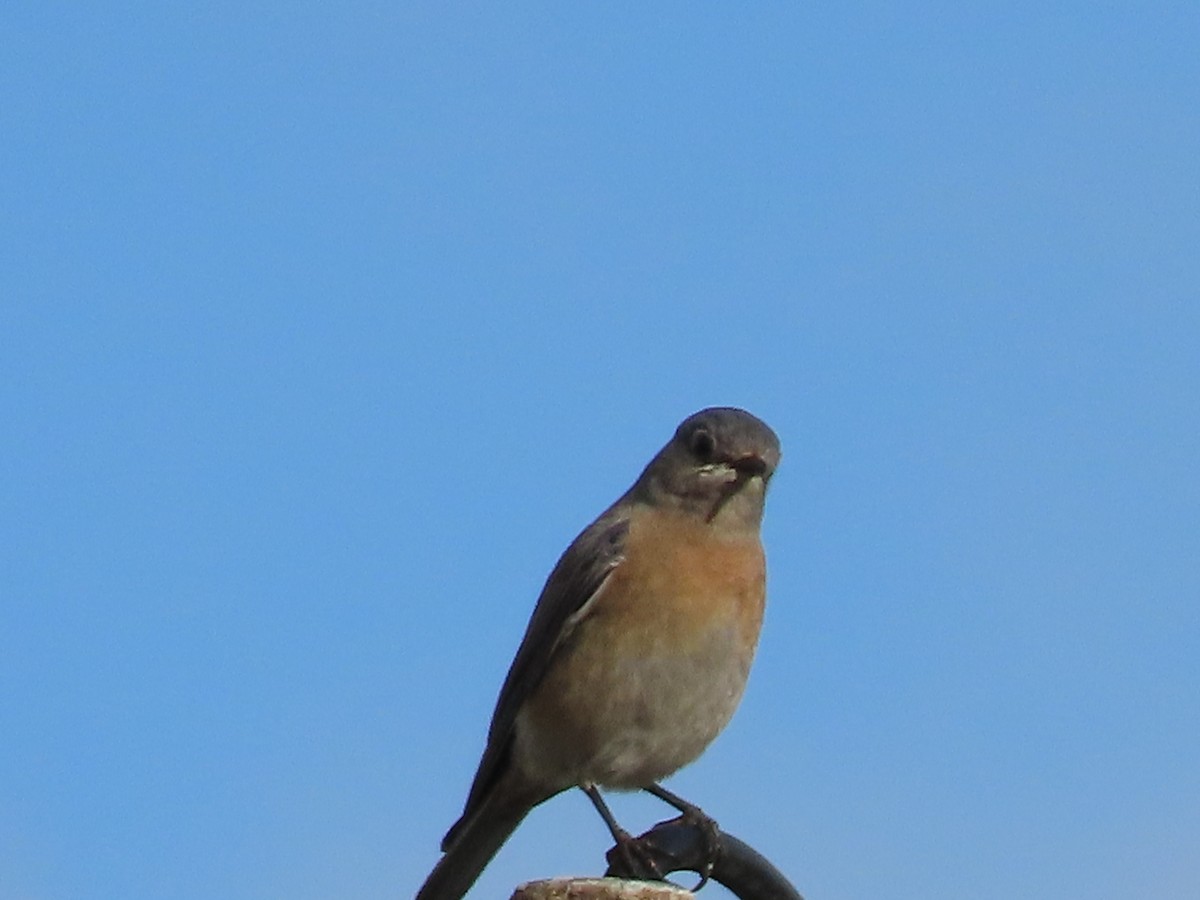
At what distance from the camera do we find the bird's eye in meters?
8.52

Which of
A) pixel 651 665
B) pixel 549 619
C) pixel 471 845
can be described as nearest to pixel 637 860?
pixel 651 665

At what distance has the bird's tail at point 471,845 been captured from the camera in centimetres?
873

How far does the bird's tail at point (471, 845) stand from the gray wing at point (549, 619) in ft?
0.14

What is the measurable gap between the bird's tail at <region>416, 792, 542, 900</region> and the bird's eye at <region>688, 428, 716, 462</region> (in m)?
1.55

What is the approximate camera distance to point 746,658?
27.4 ft

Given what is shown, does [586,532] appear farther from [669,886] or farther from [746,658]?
[669,886]

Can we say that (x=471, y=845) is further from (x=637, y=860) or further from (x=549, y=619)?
(x=637, y=860)

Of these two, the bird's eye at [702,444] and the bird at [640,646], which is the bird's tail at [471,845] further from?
the bird's eye at [702,444]

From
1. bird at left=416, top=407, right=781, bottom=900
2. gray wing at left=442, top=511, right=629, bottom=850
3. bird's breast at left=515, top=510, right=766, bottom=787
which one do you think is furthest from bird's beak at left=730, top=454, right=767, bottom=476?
gray wing at left=442, top=511, right=629, bottom=850

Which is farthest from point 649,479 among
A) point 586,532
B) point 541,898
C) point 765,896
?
point 541,898

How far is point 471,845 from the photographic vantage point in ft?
29.0

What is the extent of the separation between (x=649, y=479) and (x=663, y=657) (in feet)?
3.22

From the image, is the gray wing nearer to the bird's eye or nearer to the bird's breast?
the bird's breast

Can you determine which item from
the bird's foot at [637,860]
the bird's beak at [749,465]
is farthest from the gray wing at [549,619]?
the bird's foot at [637,860]
